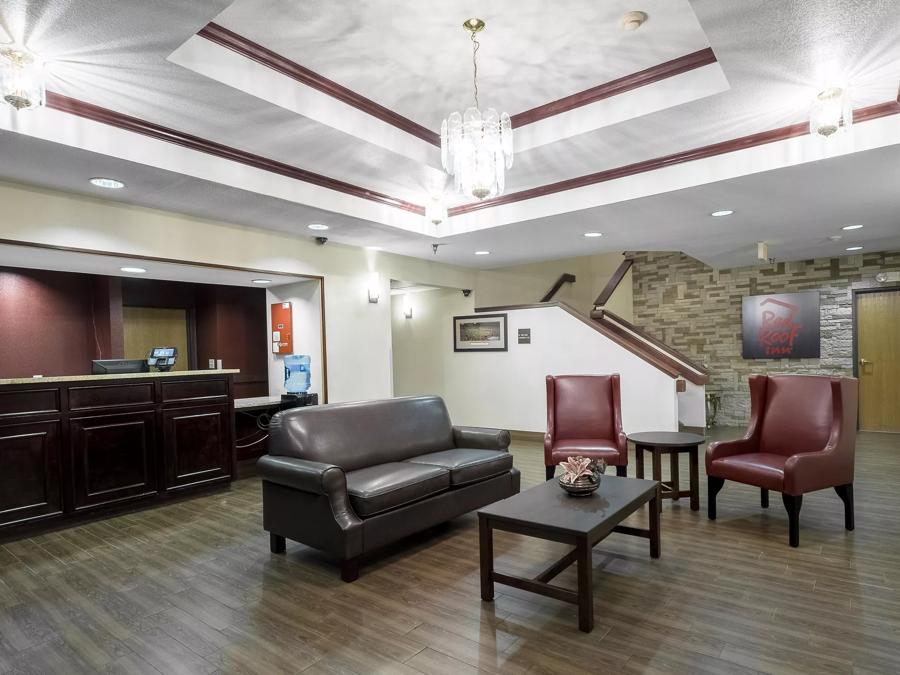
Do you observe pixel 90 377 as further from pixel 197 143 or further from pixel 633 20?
pixel 633 20

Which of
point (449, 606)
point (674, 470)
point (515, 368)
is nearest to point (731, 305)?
point (515, 368)

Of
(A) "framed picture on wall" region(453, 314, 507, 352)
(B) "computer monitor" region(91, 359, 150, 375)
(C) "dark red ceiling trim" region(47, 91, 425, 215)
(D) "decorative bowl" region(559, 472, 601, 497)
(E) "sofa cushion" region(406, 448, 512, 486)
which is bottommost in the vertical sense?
(E) "sofa cushion" region(406, 448, 512, 486)

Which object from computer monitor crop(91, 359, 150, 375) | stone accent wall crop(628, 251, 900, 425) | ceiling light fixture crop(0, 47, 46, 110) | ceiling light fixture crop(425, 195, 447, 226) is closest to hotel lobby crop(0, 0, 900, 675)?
ceiling light fixture crop(0, 47, 46, 110)

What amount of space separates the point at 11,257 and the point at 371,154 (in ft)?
10.4

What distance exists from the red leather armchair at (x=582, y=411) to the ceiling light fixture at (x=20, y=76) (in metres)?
3.92

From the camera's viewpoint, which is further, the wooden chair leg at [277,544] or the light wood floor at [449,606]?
the wooden chair leg at [277,544]

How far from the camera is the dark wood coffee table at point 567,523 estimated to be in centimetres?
230

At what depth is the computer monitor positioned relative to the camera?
14.6 ft

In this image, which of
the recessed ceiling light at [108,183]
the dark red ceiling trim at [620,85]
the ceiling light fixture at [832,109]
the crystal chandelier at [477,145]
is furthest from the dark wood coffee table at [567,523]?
the recessed ceiling light at [108,183]

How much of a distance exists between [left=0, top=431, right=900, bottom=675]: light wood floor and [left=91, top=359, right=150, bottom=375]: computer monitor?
131 centimetres

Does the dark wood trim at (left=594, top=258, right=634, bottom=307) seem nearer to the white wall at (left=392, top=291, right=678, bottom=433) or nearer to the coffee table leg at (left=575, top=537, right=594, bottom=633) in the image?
the white wall at (left=392, top=291, right=678, bottom=433)

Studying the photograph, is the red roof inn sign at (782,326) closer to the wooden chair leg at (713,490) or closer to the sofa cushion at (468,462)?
the wooden chair leg at (713,490)

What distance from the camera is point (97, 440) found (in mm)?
4043

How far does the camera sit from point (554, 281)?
966 cm
